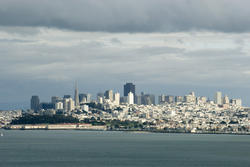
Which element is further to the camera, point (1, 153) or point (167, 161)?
point (1, 153)

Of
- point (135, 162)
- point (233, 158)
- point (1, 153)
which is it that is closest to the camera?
point (135, 162)

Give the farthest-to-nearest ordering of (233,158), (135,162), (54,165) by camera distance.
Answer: (233,158) → (135,162) → (54,165)

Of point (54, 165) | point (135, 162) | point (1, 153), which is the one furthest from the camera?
point (1, 153)

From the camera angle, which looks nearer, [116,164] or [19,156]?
[116,164]

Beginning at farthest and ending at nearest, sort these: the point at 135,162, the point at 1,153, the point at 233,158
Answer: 1. the point at 1,153
2. the point at 233,158
3. the point at 135,162

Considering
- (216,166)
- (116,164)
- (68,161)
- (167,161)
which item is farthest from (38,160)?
(216,166)

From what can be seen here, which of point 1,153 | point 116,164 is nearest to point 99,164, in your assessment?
point 116,164

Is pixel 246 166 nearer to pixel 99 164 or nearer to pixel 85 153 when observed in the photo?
pixel 99 164

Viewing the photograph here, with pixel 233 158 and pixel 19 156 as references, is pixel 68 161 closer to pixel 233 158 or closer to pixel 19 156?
pixel 19 156
